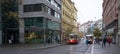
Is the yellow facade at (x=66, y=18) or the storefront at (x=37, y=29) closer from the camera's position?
the storefront at (x=37, y=29)

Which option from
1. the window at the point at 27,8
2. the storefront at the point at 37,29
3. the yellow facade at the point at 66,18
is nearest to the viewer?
the storefront at the point at 37,29

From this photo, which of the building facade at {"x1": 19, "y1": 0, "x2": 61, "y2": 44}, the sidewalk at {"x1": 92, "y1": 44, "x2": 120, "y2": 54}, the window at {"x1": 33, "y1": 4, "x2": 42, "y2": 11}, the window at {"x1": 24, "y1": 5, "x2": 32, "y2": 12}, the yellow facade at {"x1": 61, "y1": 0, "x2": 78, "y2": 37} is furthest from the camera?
the yellow facade at {"x1": 61, "y1": 0, "x2": 78, "y2": 37}

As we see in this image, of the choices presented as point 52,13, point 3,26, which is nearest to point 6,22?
point 3,26

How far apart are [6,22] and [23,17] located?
4.39 metres

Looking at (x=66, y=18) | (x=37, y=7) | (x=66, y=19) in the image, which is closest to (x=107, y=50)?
(x=37, y=7)

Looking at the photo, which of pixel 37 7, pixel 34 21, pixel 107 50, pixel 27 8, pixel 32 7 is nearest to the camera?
pixel 107 50

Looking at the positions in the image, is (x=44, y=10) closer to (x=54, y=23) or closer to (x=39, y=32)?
(x=39, y=32)

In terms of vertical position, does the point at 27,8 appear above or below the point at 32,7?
below

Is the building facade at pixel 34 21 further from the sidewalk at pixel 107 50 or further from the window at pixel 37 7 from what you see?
the sidewalk at pixel 107 50

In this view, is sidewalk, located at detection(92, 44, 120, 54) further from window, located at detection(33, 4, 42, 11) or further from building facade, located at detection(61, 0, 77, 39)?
building facade, located at detection(61, 0, 77, 39)

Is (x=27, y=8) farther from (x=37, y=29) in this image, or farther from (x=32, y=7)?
(x=37, y=29)

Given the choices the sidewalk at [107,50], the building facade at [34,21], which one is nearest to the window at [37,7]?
the building facade at [34,21]

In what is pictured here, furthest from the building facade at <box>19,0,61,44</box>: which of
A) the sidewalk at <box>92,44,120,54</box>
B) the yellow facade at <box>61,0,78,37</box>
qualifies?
the yellow facade at <box>61,0,78,37</box>

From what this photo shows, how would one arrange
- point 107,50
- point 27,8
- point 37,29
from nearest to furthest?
point 107,50 < point 37,29 < point 27,8
